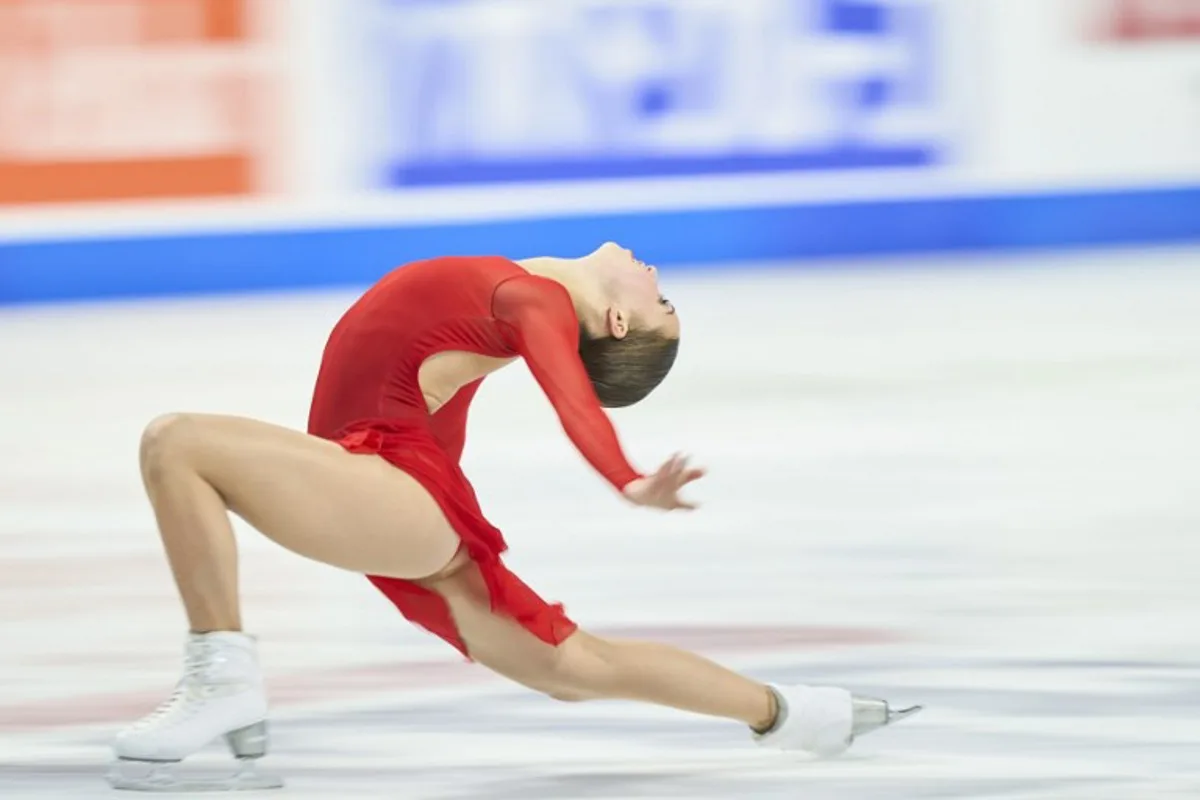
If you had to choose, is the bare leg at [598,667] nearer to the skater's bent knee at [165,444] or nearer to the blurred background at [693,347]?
the blurred background at [693,347]

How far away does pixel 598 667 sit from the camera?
7.49 feet

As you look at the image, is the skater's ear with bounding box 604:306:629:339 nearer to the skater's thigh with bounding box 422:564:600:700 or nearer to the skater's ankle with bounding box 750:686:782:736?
the skater's thigh with bounding box 422:564:600:700

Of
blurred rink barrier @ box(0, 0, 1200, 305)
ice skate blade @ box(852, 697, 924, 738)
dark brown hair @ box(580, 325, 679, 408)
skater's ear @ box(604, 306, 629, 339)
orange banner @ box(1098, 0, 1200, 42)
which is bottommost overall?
ice skate blade @ box(852, 697, 924, 738)

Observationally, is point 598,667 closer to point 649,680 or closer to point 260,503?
point 649,680

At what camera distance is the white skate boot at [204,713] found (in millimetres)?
2135

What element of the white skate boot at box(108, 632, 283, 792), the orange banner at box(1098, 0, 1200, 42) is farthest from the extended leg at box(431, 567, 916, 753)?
the orange banner at box(1098, 0, 1200, 42)

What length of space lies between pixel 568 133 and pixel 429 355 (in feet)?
21.1

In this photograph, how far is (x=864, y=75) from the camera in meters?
8.89

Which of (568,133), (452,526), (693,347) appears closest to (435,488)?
(452,526)

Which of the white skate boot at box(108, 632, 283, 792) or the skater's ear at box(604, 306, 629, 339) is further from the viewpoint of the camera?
the skater's ear at box(604, 306, 629, 339)

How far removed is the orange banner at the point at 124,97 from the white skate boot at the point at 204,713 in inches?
239

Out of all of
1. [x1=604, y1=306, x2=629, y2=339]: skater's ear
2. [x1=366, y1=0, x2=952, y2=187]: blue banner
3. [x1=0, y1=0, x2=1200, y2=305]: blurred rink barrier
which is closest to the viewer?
[x1=604, y1=306, x2=629, y2=339]: skater's ear

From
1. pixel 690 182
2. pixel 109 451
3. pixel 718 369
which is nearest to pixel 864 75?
pixel 690 182

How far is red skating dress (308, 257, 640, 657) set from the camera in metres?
2.22
